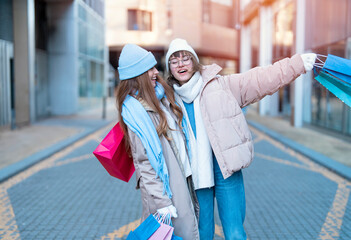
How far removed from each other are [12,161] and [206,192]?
5742 millimetres

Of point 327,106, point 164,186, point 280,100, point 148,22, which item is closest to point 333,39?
point 327,106

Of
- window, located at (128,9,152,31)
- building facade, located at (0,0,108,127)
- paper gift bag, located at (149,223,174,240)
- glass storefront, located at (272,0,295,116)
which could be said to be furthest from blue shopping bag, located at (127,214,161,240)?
window, located at (128,9,152,31)

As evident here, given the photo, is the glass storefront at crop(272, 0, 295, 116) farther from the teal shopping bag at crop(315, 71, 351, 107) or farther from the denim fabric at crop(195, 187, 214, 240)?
the denim fabric at crop(195, 187, 214, 240)

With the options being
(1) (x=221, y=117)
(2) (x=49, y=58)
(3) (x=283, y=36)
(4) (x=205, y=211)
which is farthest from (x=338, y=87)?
(2) (x=49, y=58)

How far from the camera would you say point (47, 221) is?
4348 millimetres

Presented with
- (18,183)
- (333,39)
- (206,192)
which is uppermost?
(333,39)

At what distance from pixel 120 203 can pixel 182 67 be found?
2.89 m

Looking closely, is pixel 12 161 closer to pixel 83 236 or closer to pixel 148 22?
pixel 83 236

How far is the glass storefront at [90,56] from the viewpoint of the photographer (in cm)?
1997

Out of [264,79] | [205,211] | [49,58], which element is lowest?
[205,211]

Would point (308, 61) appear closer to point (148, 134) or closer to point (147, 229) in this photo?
point (148, 134)

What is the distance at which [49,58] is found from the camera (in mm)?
17906

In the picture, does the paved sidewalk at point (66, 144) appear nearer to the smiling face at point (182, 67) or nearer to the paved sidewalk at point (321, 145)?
the paved sidewalk at point (321, 145)

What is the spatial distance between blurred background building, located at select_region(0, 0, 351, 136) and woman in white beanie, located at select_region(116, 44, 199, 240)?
8.70m
